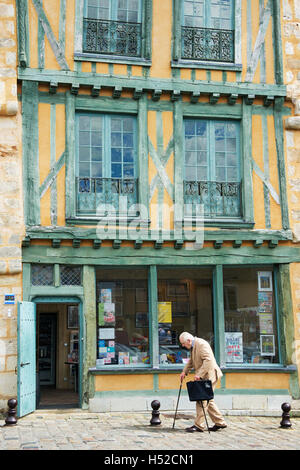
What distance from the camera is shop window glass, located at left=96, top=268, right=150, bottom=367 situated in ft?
38.5

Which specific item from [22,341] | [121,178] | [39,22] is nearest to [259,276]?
[121,178]

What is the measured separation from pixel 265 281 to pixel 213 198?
1901mm

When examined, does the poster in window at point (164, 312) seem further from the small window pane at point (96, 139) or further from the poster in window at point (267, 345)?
the small window pane at point (96, 139)

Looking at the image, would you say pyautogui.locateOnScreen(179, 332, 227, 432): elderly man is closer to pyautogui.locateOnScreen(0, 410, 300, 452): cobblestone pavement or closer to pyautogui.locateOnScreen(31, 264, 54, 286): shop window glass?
pyautogui.locateOnScreen(0, 410, 300, 452): cobblestone pavement

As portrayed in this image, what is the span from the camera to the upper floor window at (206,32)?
12.5 m

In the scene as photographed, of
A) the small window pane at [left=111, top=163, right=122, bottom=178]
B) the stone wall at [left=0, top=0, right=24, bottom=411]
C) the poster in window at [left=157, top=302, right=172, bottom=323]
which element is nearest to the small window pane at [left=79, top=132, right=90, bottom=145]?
the small window pane at [left=111, top=163, right=122, bottom=178]

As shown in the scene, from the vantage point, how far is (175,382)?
11.6 m

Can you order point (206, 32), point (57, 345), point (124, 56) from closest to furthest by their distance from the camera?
point (124, 56)
point (206, 32)
point (57, 345)

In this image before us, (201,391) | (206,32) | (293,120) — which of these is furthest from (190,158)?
(201,391)

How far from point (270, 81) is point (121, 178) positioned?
3564 millimetres

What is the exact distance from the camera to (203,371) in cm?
938

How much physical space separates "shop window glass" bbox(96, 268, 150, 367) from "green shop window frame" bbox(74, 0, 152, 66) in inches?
154

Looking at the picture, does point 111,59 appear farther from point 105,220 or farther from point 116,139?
point 105,220

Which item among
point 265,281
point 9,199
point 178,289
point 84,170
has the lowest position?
point 178,289
